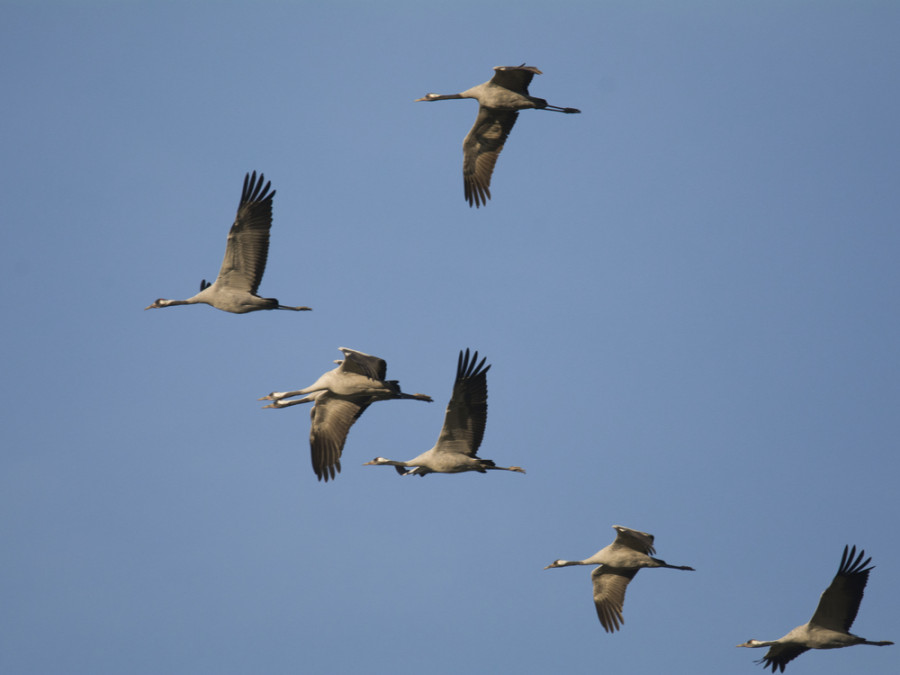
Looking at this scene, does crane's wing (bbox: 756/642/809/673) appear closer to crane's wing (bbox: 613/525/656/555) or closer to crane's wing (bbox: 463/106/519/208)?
crane's wing (bbox: 613/525/656/555)

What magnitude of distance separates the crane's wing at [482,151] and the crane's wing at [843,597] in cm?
947

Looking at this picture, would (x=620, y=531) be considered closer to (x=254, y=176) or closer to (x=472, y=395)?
(x=472, y=395)

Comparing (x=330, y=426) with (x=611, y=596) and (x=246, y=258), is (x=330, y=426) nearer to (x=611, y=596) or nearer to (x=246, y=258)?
(x=246, y=258)

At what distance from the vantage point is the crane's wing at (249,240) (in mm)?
20766

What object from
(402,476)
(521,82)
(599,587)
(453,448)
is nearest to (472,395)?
(453,448)

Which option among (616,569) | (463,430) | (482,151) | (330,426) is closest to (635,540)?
(616,569)

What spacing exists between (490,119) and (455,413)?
6.22 m

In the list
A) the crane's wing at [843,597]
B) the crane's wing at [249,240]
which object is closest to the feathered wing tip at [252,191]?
the crane's wing at [249,240]

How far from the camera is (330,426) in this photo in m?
21.4

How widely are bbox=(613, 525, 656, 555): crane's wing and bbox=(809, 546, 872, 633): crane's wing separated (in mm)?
2864

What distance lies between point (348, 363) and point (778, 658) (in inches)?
355

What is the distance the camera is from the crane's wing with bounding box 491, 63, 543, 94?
71.3ft

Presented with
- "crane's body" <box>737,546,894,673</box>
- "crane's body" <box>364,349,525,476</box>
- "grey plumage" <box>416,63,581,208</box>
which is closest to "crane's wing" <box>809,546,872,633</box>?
"crane's body" <box>737,546,894,673</box>

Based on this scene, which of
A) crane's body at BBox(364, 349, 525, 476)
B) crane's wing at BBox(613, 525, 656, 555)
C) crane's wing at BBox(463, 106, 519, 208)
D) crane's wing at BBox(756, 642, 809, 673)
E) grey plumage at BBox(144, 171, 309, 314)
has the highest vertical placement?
crane's wing at BBox(463, 106, 519, 208)
